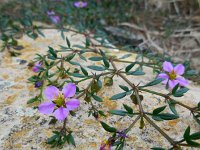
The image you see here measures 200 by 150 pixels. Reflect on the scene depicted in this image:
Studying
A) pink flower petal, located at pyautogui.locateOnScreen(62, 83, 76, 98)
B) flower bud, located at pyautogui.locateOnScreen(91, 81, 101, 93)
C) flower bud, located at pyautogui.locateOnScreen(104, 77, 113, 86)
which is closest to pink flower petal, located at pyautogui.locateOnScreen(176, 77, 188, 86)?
flower bud, located at pyautogui.locateOnScreen(104, 77, 113, 86)

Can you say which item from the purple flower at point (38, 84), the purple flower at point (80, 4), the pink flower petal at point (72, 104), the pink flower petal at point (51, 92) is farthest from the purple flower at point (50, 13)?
the pink flower petal at point (72, 104)

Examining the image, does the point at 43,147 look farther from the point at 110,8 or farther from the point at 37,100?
the point at 110,8

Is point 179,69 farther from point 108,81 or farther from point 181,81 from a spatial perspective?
point 108,81

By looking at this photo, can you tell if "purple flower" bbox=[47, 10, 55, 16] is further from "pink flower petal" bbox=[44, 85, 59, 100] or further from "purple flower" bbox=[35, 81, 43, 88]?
"pink flower petal" bbox=[44, 85, 59, 100]

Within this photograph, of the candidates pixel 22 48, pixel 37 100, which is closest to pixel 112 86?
pixel 37 100

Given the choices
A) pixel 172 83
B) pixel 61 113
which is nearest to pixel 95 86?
pixel 61 113

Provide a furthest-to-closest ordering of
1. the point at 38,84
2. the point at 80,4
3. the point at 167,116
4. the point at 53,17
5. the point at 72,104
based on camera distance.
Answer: the point at 80,4
the point at 53,17
the point at 38,84
the point at 72,104
the point at 167,116

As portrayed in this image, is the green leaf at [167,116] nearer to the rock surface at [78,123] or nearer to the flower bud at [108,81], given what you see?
the rock surface at [78,123]
